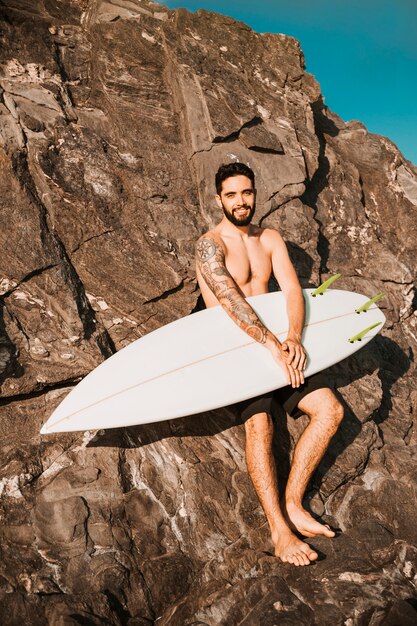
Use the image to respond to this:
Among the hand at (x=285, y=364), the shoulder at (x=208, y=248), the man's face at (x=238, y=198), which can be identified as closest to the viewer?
the hand at (x=285, y=364)

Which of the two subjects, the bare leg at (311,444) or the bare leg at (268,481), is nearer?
the bare leg at (268,481)

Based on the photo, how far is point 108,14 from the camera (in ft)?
18.3

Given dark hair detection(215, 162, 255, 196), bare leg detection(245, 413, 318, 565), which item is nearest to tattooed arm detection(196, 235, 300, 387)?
bare leg detection(245, 413, 318, 565)

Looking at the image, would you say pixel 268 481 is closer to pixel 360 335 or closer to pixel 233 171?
pixel 360 335

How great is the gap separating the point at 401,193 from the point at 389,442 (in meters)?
3.16

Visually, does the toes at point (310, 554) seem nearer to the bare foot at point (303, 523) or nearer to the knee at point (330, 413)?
the bare foot at point (303, 523)

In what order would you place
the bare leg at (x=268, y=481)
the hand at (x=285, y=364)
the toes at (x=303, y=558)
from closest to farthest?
the toes at (x=303, y=558), the bare leg at (x=268, y=481), the hand at (x=285, y=364)

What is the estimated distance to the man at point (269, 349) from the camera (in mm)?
3908

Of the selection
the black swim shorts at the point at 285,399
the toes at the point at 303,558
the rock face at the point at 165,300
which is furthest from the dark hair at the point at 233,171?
the toes at the point at 303,558

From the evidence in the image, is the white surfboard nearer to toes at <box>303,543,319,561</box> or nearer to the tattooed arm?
the tattooed arm

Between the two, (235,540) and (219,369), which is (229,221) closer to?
(219,369)

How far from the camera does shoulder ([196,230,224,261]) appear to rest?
4.37 metres

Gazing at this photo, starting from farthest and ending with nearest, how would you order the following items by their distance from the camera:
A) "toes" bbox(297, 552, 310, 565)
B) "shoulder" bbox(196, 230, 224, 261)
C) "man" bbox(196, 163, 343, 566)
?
"shoulder" bbox(196, 230, 224, 261)
"man" bbox(196, 163, 343, 566)
"toes" bbox(297, 552, 310, 565)

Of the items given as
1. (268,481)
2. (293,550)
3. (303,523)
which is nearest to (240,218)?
(268,481)
